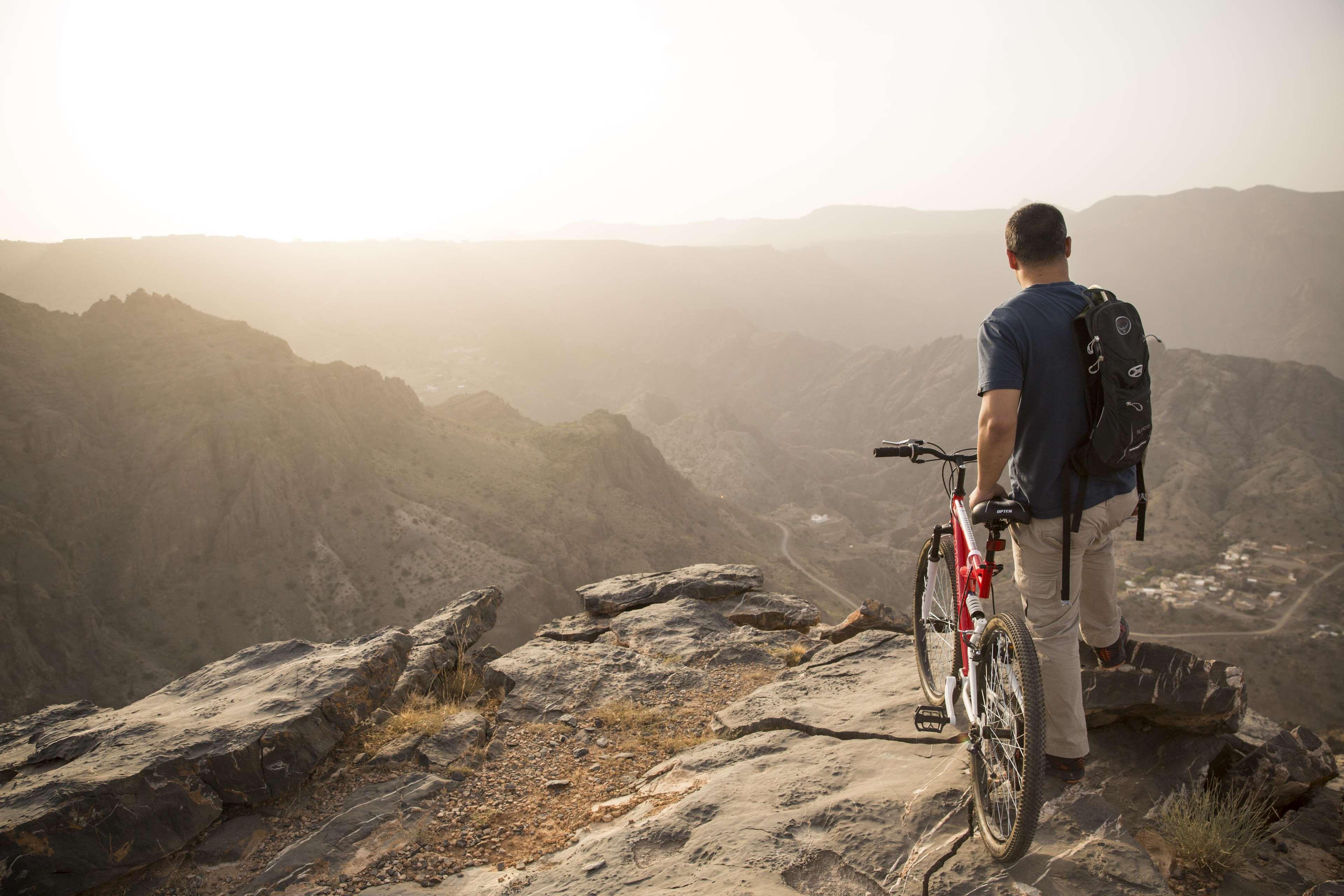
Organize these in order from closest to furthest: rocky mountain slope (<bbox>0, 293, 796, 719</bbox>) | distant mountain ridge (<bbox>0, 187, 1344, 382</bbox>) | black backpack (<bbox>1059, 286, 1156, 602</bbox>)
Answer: black backpack (<bbox>1059, 286, 1156, 602</bbox>) < rocky mountain slope (<bbox>0, 293, 796, 719</bbox>) < distant mountain ridge (<bbox>0, 187, 1344, 382</bbox>)

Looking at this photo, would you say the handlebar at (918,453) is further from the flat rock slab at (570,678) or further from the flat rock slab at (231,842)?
the flat rock slab at (231,842)

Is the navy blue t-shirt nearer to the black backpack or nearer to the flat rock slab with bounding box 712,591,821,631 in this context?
the black backpack

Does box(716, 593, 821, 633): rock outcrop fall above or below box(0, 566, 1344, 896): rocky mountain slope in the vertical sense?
below

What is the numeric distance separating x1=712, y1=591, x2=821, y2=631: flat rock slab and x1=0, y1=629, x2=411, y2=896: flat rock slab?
5.38 metres

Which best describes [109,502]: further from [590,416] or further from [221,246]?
[221,246]

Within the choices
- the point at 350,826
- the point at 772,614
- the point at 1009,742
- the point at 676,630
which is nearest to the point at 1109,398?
the point at 1009,742

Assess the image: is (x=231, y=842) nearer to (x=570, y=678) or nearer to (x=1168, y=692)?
(x=570, y=678)

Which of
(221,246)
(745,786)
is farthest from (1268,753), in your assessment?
(221,246)

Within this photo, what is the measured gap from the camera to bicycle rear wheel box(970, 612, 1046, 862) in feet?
9.76

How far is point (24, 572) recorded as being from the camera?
27.6 meters

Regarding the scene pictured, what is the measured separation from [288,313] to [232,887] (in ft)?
368

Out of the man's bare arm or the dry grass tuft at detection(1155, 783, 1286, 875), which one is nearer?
the man's bare arm

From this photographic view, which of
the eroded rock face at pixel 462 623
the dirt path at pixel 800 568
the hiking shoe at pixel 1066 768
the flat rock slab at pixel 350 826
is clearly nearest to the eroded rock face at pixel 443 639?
the eroded rock face at pixel 462 623

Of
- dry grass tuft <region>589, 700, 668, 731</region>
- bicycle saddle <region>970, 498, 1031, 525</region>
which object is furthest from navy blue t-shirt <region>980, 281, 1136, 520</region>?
dry grass tuft <region>589, 700, 668, 731</region>
